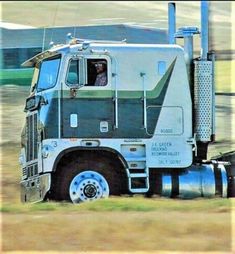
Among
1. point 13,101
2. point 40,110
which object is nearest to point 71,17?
point 13,101

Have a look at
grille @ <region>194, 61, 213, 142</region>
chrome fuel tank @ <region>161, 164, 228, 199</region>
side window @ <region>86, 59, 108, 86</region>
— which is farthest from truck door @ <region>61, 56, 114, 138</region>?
grille @ <region>194, 61, 213, 142</region>

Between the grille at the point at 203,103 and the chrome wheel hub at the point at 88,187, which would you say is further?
the grille at the point at 203,103

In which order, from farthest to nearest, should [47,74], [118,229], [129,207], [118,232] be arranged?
[47,74] < [129,207] < [118,229] < [118,232]

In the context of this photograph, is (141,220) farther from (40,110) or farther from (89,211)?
(40,110)

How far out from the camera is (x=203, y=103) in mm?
12664

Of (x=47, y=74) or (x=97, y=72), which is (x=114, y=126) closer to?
(x=97, y=72)

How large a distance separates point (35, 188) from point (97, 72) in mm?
2184

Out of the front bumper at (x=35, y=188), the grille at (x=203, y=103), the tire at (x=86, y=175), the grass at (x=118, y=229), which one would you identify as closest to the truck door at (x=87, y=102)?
the tire at (x=86, y=175)

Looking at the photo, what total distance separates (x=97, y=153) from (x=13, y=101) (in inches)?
443

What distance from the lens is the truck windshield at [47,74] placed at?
40.3 ft

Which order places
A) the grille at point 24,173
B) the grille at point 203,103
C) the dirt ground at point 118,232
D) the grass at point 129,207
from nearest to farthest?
the dirt ground at point 118,232 → the grass at point 129,207 → the grille at point 203,103 → the grille at point 24,173

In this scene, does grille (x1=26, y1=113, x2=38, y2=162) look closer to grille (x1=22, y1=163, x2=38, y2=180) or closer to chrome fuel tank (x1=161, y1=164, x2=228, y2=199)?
grille (x1=22, y1=163, x2=38, y2=180)

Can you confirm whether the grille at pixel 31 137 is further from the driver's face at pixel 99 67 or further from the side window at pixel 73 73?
the driver's face at pixel 99 67

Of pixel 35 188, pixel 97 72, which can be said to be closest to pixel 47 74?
pixel 97 72
